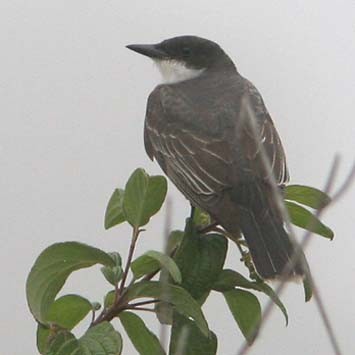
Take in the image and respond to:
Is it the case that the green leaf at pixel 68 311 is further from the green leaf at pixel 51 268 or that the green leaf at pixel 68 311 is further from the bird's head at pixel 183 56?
the bird's head at pixel 183 56

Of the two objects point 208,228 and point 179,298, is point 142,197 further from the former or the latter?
point 208,228

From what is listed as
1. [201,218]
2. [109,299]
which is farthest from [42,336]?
[201,218]

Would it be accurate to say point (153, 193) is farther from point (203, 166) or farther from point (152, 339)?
point (203, 166)

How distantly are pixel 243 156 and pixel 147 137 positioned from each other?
2.87 ft

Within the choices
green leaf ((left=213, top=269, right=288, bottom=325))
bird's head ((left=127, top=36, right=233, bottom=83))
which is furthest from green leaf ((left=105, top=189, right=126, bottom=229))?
bird's head ((left=127, top=36, right=233, bottom=83))

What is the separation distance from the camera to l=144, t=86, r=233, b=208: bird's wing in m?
3.97

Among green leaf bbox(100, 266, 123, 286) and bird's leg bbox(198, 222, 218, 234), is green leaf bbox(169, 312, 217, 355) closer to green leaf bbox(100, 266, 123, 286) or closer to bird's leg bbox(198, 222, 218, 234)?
green leaf bbox(100, 266, 123, 286)

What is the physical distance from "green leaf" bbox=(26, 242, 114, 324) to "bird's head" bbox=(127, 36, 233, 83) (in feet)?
8.21

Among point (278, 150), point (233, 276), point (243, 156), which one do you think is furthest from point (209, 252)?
point (278, 150)

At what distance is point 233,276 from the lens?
2.97 m

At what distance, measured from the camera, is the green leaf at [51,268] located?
275 centimetres

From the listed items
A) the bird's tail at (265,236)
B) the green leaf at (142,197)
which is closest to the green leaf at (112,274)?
the green leaf at (142,197)

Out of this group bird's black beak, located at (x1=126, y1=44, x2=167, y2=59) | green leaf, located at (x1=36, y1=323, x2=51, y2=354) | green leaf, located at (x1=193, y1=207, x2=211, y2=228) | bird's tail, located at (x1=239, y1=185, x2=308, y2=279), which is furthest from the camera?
bird's black beak, located at (x1=126, y1=44, x2=167, y2=59)

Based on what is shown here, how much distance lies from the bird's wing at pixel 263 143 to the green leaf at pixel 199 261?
59 centimetres
